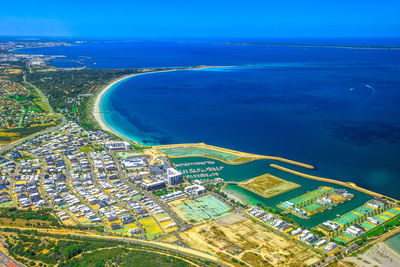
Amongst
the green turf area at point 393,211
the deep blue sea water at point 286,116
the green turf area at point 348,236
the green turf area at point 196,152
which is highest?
the deep blue sea water at point 286,116

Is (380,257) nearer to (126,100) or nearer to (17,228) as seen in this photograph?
(17,228)

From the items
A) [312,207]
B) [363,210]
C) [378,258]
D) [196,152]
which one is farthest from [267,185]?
[378,258]

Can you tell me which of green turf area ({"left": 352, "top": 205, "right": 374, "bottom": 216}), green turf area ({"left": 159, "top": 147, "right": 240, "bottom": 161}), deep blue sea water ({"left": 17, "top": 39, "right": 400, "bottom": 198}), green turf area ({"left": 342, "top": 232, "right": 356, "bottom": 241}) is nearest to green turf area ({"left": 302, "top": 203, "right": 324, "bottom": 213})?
green turf area ({"left": 352, "top": 205, "right": 374, "bottom": 216})

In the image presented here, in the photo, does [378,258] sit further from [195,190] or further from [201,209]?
[195,190]

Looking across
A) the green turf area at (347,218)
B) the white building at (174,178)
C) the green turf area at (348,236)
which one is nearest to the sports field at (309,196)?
the green turf area at (347,218)

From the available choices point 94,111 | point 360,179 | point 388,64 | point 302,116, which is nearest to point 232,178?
point 360,179

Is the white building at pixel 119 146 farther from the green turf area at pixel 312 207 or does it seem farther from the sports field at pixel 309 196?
the green turf area at pixel 312 207
